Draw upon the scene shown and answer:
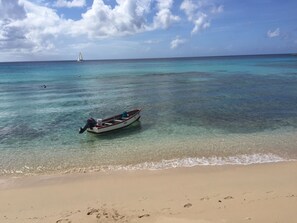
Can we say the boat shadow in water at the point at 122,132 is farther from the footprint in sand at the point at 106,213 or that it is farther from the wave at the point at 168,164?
the footprint in sand at the point at 106,213

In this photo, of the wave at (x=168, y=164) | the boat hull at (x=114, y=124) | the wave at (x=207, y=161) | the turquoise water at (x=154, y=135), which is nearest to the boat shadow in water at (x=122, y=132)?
the turquoise water at (x=154, y=135)

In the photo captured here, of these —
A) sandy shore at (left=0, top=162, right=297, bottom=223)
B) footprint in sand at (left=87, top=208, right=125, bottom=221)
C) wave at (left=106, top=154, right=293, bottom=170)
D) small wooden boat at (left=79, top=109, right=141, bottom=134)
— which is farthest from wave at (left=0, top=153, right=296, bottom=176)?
small wooden boat at (left=79, top=109, right=141, bottom=134)

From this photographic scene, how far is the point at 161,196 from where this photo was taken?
40.0 ft

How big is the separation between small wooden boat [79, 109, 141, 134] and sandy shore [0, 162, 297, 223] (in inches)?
303

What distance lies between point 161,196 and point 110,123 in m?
12.3

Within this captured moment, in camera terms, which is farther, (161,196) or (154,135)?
(154,135)

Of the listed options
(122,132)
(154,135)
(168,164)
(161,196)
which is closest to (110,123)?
(122,132)

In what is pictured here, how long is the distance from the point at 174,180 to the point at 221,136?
8062 mm

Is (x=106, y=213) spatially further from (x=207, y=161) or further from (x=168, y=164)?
(x=207, y=161)

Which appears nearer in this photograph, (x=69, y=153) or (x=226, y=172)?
(x=226, y=172)

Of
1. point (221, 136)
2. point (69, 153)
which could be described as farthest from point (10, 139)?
point (221, 136)

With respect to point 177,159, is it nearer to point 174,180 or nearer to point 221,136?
point 174,180

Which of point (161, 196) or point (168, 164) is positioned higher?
point (161, 196)

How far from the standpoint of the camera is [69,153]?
1866 centimetres
